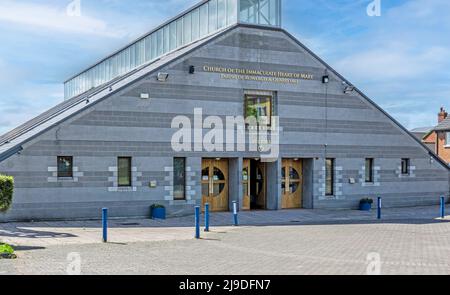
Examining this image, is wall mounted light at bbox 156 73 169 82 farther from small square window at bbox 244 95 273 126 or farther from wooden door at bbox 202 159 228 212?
small square window at bbox 244 95 273 126

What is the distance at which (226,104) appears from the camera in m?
24.0

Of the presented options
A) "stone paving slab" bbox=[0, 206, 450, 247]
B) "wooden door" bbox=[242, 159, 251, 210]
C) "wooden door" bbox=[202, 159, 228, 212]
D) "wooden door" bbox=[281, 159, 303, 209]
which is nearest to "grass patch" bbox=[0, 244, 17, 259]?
"stone paving slab" bbox=[0, 206, 450, 247]

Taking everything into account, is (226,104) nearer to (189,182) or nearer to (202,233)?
(189,182)

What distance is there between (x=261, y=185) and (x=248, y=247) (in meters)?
11.6

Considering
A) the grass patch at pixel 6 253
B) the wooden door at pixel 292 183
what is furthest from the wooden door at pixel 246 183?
the grass patch at pixel 6 253

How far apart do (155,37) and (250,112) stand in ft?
29.8

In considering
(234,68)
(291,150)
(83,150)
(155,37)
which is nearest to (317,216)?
(291,150)

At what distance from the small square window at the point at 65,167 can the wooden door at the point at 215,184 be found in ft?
18.7

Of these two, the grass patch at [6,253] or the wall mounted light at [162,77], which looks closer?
the grass patch at [6,253]

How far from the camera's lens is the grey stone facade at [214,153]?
67.3 ft

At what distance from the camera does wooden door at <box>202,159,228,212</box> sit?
79.0ft

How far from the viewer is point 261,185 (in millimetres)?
25953
